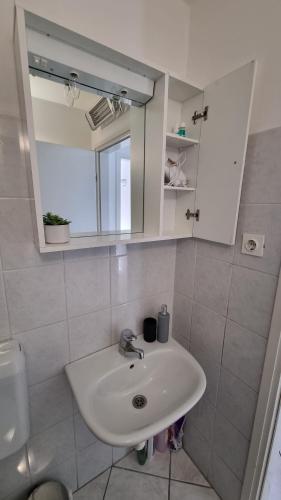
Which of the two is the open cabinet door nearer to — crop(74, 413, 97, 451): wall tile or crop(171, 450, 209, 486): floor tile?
crop(74, 413, 97, 451): wall tile

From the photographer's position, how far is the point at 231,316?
3.30 feet

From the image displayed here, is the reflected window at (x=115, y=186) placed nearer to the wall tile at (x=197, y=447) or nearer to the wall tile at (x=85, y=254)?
the wall tile at (x=85, y=254)

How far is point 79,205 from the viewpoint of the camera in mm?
931

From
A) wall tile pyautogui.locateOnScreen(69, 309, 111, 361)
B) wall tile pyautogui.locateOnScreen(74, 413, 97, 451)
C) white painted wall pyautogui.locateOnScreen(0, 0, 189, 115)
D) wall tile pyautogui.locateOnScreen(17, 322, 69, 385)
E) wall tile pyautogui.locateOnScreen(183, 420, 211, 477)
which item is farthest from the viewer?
wall tile pyautogui.locateOnScreen(183, 420, 211, 477)

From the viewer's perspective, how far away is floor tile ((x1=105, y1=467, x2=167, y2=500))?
1.18 meters

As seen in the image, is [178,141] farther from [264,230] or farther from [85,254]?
[85,254]

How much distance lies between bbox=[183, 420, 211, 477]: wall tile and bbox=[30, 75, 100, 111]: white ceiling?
180 centimetres

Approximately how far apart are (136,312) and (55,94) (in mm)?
1047

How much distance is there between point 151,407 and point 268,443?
499 millimetres

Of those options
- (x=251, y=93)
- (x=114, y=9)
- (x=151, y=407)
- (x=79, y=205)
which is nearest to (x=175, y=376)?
(x=151, y=407)

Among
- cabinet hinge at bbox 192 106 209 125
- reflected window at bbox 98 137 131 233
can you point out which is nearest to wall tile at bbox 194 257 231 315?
reflected window at bbox 98 137 131 233

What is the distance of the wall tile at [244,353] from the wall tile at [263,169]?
57cm

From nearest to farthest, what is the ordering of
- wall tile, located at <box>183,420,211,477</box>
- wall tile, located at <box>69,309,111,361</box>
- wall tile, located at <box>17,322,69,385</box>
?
wall tile, located at <box>17,322,69,385</box>
wall tile, located at <box>69,309,111,361</box>
wall tile, located at <box>183,420,211,477</box>

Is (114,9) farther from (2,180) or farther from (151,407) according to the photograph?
(151,407)
